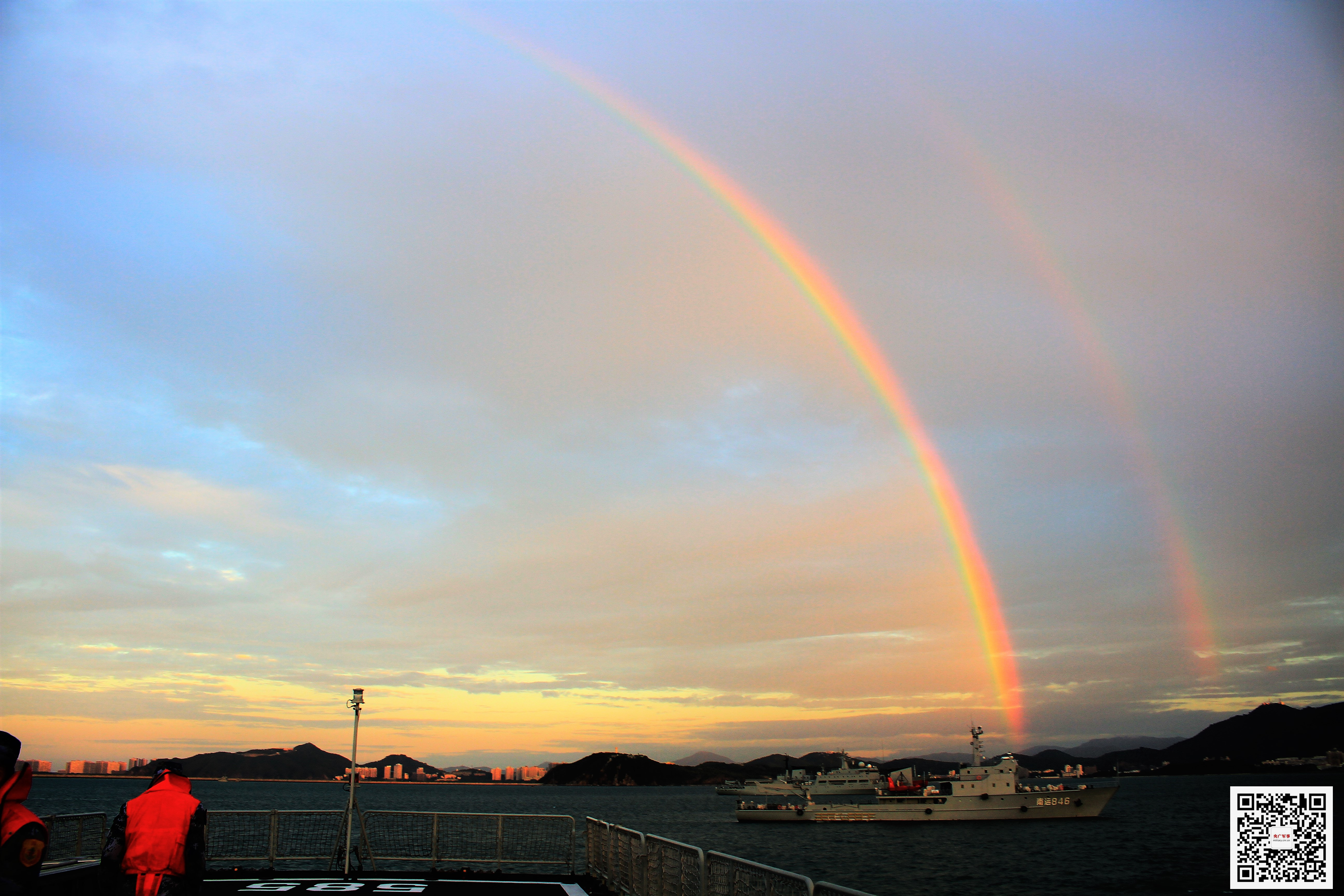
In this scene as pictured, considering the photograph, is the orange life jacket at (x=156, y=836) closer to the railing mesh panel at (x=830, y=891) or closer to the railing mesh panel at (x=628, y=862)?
the railing mesh panel at (x=830, y=891)

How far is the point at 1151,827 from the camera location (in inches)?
3743

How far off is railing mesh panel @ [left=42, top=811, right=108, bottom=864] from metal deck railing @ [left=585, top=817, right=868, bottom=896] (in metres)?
9.61

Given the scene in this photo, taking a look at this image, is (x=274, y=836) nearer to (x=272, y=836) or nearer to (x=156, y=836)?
(x=272, y=836)

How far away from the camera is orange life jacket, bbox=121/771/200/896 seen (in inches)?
280

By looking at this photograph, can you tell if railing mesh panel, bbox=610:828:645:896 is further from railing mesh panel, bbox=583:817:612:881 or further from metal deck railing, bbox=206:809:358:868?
metal deck railing, bbox=206:809:358:868

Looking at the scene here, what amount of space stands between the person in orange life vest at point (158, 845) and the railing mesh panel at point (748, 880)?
484 centimetres

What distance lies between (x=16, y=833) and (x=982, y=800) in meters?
97.5

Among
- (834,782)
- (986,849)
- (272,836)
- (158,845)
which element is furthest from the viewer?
(834,782)

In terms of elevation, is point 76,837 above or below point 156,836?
below

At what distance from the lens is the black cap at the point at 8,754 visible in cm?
489

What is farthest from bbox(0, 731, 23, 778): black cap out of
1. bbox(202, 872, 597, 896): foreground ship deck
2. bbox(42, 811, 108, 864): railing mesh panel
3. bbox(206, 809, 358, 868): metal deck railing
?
bbox(42, 811, 108, 864): railing mesh panel

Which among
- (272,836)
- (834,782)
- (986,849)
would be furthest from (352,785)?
(834,782)

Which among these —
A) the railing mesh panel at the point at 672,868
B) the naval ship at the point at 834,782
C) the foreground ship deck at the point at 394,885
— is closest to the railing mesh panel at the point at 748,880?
the railing mesh panel at the point at 672,868

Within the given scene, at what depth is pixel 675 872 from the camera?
11.7 meters
